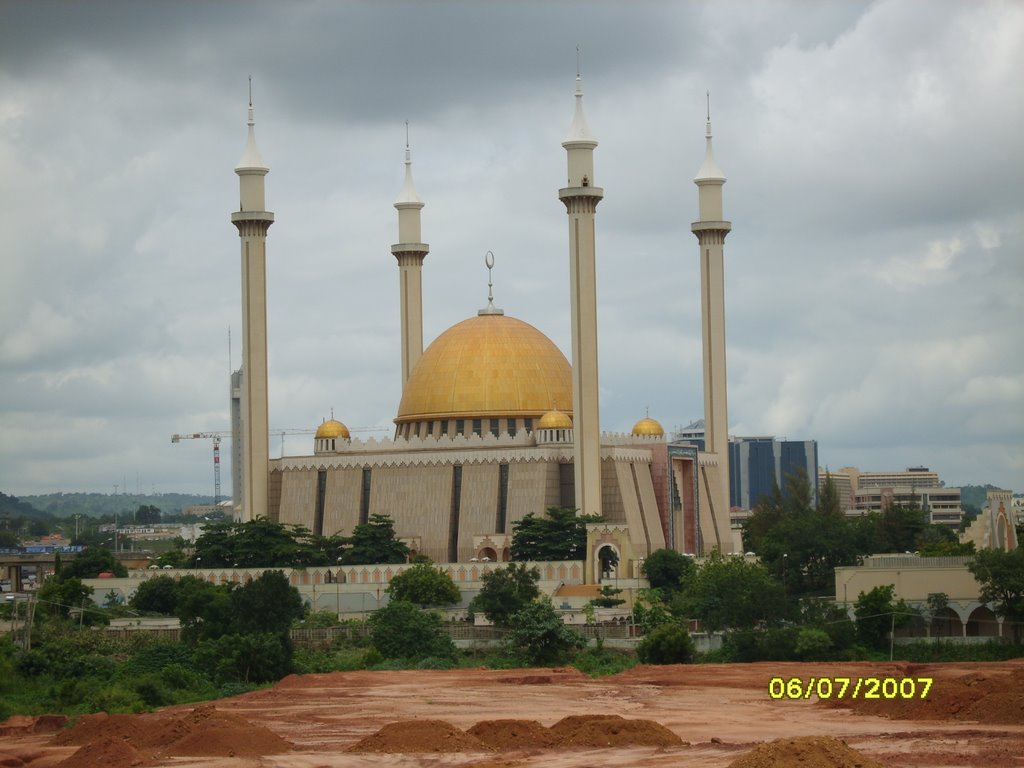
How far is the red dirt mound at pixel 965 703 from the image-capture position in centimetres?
4488

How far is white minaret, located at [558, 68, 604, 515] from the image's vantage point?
8362cm

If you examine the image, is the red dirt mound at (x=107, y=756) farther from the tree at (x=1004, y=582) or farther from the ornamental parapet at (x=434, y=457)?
the ornamental parapet at (x=434, y=457)

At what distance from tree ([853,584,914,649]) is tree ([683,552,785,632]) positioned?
2.66 m

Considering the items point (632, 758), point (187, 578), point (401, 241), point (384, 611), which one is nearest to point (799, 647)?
point (384, 611)

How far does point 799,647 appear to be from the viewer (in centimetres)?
6238

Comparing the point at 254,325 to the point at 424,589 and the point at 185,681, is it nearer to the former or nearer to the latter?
the point at 424,589

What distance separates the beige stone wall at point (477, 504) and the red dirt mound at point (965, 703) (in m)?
37.9

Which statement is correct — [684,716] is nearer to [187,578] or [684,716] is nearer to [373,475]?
[187,578]

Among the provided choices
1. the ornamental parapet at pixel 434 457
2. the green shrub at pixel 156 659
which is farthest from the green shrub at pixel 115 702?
the ornamental parapet at pixel 434 457

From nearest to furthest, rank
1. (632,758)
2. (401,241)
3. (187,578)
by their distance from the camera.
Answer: (632,758) < (187,578) < (401,241)

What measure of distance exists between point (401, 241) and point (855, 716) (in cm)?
5433

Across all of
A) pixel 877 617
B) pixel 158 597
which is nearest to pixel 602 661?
pixel 877 617

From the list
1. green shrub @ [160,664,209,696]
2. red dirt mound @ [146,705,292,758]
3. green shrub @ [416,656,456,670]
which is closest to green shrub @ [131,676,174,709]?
green shrub @ [160,664,209,696]

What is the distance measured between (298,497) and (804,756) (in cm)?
5707
